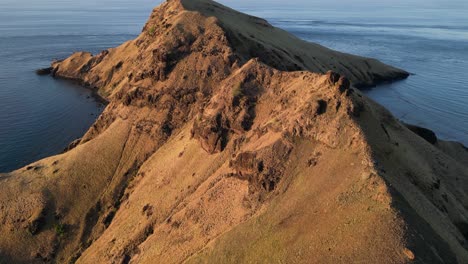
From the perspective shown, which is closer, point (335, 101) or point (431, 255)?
point (431, 255)

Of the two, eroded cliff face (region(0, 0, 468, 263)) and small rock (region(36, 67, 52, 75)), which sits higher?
eroded cliff face (region(0, 0, 468, 263))

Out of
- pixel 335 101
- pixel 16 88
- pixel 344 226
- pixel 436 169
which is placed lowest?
pixel 16 88

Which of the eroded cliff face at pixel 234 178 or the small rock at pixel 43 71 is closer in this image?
the eroded cliff face at pixel 234 178

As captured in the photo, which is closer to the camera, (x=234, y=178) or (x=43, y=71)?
(x=234, y=178)

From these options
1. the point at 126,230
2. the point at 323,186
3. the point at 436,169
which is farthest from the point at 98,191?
the point at 436,169

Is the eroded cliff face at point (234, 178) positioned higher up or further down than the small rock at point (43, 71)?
higher up

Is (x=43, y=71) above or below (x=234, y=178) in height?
below

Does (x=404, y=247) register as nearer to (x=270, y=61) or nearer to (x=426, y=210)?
(x=426, y=210)

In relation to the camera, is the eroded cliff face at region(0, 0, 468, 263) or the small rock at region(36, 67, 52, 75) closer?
the eroded cliff face at region(0, 0, 468, 263)
